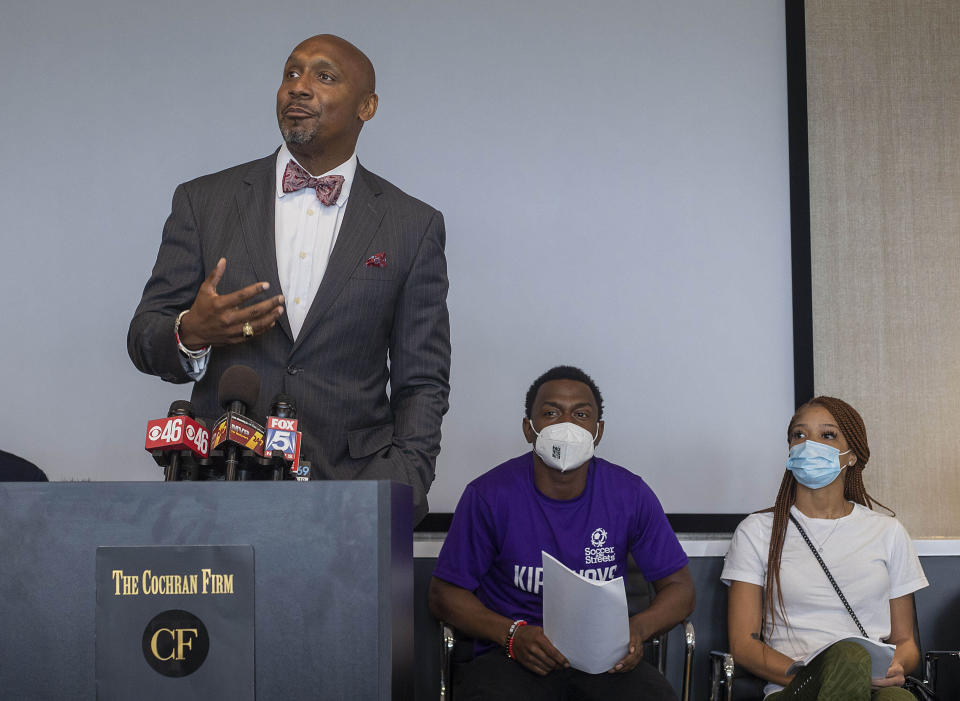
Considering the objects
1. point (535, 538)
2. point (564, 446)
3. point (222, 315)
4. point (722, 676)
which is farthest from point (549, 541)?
point (222, 315)

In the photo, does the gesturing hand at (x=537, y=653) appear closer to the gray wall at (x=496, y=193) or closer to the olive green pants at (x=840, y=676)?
the olive green pants at (x=840, y=676)

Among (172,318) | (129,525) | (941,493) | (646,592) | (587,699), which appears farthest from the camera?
(941,493)

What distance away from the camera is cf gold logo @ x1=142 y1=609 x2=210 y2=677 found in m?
1.04

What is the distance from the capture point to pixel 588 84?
12.8 ft

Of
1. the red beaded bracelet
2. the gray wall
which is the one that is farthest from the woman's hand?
the gray wall

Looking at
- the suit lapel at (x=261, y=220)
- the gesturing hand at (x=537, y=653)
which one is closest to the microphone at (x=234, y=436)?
the suit lapel at (x=261, y=220)

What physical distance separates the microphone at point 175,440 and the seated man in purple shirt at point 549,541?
5.10 feet

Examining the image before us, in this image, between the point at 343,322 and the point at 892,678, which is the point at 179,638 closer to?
the point at 343,322

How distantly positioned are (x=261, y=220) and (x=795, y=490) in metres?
2.00

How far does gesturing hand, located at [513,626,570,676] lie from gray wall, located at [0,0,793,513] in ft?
3.54

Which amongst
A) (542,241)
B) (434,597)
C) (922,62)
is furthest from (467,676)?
(922,62)

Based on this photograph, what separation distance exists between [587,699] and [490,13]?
2671 millimetres

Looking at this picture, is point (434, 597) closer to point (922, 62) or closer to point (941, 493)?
point (941, 493)

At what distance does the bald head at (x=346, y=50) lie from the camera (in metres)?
2.01
